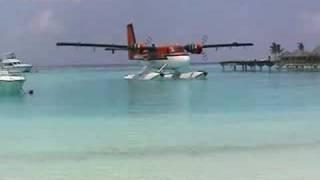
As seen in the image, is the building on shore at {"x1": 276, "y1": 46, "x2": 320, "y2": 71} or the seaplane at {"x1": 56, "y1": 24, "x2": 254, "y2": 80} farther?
the building on shore at {"x1": 276, "y1": 46, "x2": 320, "y2": 71}

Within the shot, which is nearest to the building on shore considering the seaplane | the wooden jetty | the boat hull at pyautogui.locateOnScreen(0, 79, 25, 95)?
the wooden jetty

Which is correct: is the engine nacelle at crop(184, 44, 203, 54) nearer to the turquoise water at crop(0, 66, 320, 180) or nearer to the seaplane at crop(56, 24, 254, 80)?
the seaplane at crop(56, 24, 254, 80)

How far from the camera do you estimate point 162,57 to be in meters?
81.3

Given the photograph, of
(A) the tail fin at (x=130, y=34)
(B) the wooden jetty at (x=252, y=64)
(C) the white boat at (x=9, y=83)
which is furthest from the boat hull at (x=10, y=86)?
(B) the wooden jetty at (x=252, y=64)

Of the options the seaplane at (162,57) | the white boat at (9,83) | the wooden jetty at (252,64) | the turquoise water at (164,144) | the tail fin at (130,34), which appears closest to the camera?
the turquoise water at (164,144)

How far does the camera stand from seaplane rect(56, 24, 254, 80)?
81125mm

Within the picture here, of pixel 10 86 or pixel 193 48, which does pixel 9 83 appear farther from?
pixel 193 48

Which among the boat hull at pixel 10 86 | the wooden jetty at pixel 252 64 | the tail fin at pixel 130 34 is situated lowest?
the wooden jetty at pixel 252 64

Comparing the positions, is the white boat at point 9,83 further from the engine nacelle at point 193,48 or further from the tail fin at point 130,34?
the tail fin at point 130,34

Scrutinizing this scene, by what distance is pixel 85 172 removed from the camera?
14344mm

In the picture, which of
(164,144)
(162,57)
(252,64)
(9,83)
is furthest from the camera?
(252,64)

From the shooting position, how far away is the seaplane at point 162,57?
81125 mm

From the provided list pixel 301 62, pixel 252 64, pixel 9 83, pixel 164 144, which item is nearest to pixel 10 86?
pixel 9 83

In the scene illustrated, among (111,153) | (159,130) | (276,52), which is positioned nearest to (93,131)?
(159,130)
